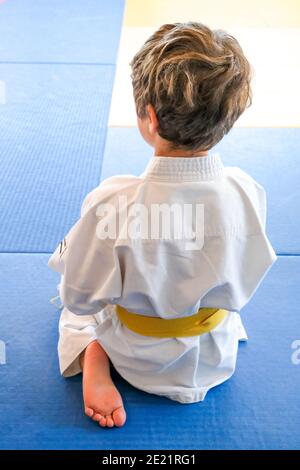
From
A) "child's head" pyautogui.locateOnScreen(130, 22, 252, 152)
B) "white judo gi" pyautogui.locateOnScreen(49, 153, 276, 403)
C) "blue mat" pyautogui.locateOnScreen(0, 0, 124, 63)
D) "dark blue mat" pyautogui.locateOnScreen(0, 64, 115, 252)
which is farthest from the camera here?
"blue mat" pyautogui.locateOnScreen(0, 0, 124, 63)

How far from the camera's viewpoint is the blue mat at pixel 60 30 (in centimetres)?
358

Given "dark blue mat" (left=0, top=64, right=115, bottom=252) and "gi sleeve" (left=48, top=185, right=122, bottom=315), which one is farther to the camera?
"dark blue mat" (left=0, top=64, right=115, bottom=252)

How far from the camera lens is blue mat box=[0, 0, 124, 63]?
3584 millimetres

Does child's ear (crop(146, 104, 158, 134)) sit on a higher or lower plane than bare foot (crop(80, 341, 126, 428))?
higher

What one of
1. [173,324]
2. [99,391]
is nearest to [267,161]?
[173,324]

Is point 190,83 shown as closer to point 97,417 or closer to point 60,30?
point 97,417

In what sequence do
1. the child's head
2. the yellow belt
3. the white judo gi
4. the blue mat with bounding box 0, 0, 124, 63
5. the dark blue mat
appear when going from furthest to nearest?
the blue mat with bounding box 0, 0, 124, 63, the dark blue mat, the yellow belt, the white judo gi, the child's head

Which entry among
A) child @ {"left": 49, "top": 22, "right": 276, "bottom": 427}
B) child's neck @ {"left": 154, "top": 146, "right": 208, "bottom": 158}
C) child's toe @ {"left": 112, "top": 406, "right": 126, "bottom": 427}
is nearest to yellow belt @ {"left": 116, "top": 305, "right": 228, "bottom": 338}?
child @ {"left": 49, "top": 22, "right": 276, "bottom": 427}

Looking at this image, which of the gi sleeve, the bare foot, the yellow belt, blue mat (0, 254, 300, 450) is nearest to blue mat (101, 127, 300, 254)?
blue mat (0, 254, 300, 450)

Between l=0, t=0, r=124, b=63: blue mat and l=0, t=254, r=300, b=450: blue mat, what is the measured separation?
2.30 metres

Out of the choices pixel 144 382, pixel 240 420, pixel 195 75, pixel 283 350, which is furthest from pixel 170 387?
pixel 195 75

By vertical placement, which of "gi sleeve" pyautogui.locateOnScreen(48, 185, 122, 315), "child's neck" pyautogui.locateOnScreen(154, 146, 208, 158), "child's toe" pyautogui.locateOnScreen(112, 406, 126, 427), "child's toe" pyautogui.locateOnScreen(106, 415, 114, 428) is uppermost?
"child's neck" pyautogui.locateOnScreen(154, 146, 208, 158)

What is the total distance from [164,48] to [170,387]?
0.92m

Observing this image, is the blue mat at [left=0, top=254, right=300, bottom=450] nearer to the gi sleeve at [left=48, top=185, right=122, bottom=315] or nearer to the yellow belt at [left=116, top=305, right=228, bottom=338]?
the yellow belt at [left=116, top=305, right=228, bottom=338]
